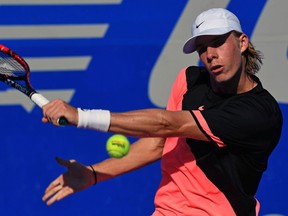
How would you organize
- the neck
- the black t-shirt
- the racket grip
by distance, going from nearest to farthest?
the racket grip < the black t-shirt < the neck

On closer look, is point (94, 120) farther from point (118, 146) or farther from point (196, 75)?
point (196, 75)

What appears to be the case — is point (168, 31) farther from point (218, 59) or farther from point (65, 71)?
point (218, 59)

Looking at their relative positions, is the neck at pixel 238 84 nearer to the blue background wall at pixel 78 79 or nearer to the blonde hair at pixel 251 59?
the blonde hair at pixel 251 59

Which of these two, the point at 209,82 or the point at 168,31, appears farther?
the point at 168,31

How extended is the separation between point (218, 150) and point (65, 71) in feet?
4.33

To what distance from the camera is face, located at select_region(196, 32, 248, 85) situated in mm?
2805

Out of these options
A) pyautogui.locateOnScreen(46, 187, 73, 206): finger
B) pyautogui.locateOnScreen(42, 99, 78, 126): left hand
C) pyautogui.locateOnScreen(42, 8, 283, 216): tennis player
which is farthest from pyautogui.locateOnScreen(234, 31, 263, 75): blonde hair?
pyautogui.locateOnScreen(46, 187, 73, 206): finger

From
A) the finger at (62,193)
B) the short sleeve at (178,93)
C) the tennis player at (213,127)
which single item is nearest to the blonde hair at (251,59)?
the tennis player at (213,127)

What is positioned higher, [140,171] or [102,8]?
[102,8]

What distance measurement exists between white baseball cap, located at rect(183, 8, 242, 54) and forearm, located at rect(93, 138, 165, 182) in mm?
470

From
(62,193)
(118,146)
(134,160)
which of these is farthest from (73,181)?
(118,146)

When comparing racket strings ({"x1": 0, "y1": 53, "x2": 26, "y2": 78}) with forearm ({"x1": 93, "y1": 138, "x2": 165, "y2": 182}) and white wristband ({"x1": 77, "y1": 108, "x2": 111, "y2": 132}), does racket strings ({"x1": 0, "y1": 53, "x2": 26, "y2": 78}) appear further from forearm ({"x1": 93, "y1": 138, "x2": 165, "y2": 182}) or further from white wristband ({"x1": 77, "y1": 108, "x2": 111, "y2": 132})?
white wristband ({"x1": 77, "y1": 108, "x2": 111, "y2": 132})

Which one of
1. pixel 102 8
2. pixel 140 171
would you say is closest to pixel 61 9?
pixel 102 8

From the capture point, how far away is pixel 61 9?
3.94 m
